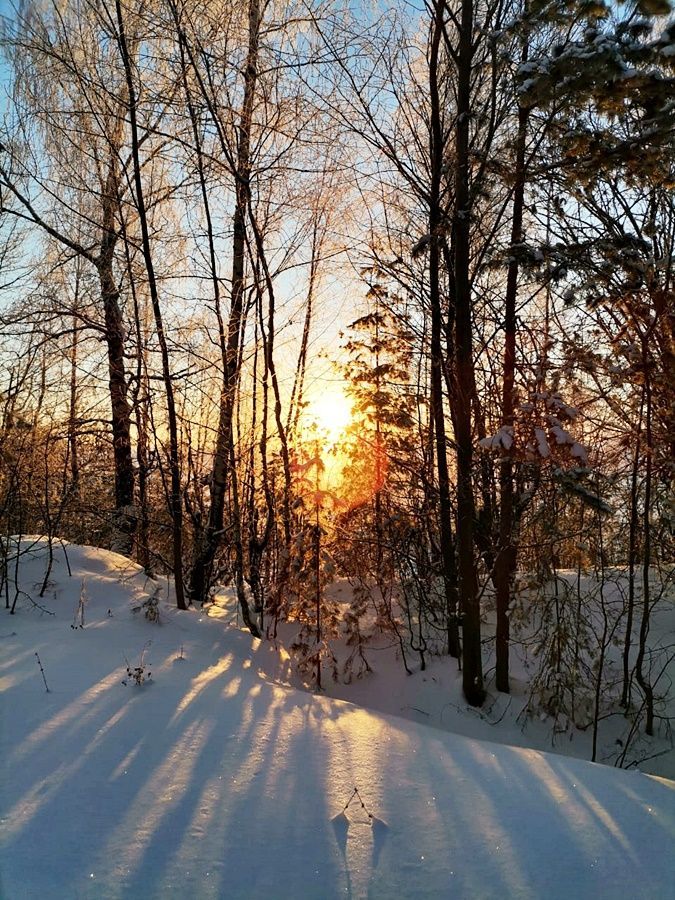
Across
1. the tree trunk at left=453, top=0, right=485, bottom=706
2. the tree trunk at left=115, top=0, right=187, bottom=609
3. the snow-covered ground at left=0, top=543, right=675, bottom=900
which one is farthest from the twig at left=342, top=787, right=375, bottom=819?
the tree trunk at left=115, top=0, right=187, bottom=609

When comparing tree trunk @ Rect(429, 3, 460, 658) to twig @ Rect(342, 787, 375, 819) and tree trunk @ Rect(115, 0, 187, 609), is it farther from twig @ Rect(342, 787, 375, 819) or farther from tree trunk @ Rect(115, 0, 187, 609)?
twig @ Rect(342, 787, 375, 819)

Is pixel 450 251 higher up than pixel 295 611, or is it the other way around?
pixel 450 251

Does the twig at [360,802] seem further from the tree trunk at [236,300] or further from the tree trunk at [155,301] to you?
the tree trunk at [236,300]

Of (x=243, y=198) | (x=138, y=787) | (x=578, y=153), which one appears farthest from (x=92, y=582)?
(x=578, y=153)

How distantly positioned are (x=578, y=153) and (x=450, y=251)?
5.92 ft

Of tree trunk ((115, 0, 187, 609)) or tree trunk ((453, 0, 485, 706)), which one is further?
tree trunk ((115, 0, 187, 609))

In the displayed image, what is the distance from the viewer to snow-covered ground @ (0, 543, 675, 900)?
70.3 inches

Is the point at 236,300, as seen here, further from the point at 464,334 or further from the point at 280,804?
the point at 280,804

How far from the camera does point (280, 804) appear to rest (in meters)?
2.14

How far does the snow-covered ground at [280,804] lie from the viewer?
1.79 meters

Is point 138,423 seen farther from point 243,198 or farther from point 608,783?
point 608,783

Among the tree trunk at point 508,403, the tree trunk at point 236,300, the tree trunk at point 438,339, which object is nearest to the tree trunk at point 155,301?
the tree trunk at point 236,300

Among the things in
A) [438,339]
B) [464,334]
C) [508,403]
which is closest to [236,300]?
[438,339]

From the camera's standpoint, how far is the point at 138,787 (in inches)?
85.7
